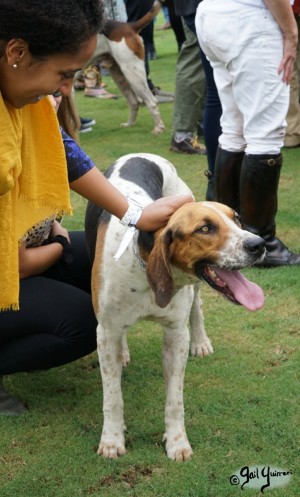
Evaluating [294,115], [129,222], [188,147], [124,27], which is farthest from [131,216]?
[124,27]

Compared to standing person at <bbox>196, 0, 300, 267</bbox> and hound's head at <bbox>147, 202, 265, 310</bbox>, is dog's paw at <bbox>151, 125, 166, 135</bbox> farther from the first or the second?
hound's head at <bbox>147, 202, 265, 310</bbox>

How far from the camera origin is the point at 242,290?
117 inches

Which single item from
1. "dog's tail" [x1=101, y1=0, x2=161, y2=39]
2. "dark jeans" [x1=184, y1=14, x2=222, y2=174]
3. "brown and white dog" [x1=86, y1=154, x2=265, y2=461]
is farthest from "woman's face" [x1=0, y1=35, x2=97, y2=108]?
"dog's tail" [x1=101, y1=0, x2=161, y2=39]

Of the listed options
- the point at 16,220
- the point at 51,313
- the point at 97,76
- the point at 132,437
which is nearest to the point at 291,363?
the point at 132,437

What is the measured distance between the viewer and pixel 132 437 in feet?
11.4

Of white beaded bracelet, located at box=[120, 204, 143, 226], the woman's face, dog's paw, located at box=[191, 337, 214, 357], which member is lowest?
dog's paw, located at box=[191, 337, 214, 357]

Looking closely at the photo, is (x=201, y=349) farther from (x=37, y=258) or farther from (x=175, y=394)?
(x=37, y=258)

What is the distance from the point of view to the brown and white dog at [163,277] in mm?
2934

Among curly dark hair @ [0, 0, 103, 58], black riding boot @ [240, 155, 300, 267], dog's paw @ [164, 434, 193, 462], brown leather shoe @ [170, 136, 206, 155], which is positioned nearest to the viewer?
curly dark hair @ [0, 0, 103, 58]

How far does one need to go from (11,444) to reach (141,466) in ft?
1.99

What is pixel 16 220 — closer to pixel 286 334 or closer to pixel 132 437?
pixel 132 437

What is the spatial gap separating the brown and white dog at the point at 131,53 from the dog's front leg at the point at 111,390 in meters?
6.11

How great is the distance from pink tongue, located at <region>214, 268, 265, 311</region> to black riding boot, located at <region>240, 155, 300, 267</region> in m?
2.13

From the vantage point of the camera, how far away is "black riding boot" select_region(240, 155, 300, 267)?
5.01m
